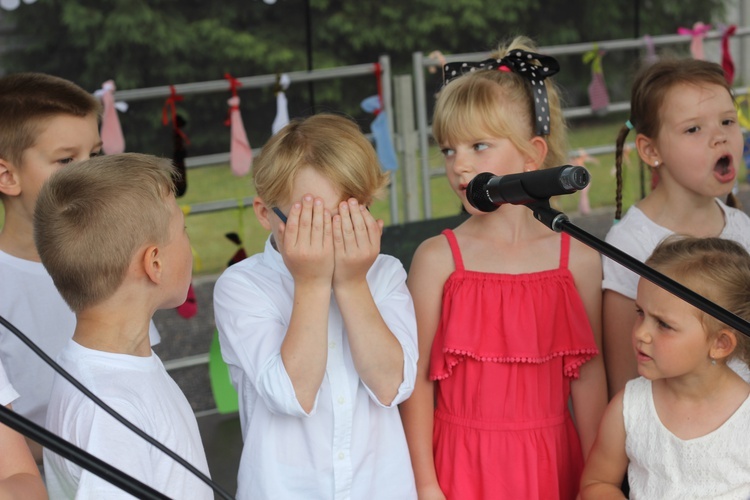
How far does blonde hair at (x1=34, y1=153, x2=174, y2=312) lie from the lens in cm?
157

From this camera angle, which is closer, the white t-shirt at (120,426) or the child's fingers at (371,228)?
the white t-shirt at (120,426)

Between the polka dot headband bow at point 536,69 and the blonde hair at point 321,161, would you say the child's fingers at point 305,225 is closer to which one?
the blonde hair at point 321,161

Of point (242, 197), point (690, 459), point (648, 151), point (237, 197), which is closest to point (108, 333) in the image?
point (690, 459)

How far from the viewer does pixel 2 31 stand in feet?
14.1

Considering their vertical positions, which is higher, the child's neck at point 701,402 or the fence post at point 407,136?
the fence post at point 407,136

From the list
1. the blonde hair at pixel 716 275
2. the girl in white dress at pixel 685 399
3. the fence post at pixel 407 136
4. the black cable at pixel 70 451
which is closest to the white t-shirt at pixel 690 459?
the girl in white dress at pixel 685 399

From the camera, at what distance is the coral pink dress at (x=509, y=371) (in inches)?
78.5

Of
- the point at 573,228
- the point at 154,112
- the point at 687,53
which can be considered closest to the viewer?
the point at 573,228

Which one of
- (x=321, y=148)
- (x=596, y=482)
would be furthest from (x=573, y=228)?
(x=596, y=482)

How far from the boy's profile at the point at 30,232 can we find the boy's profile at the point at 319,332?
0.46 metres

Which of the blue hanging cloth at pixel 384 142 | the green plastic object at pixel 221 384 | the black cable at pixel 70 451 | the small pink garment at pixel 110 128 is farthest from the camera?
the blue hanging cloth at pixel 384 142

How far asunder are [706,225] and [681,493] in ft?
2.41

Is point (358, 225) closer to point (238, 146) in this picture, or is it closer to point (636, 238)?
point (636, 238)

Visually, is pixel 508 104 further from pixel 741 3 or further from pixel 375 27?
pixel 741 3
